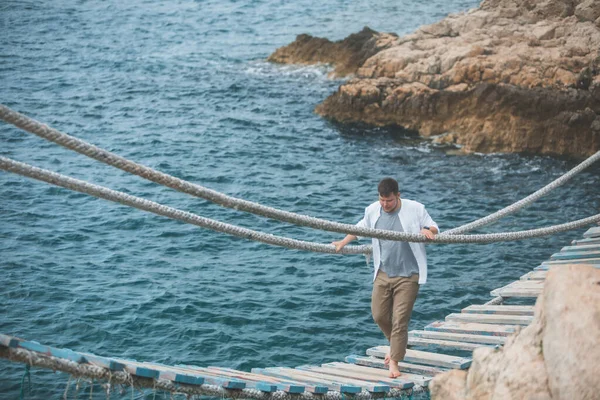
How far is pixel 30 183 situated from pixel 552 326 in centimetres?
2216

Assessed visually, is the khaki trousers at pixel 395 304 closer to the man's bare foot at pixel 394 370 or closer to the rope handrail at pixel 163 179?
the man's bare foot at pixel 394 370

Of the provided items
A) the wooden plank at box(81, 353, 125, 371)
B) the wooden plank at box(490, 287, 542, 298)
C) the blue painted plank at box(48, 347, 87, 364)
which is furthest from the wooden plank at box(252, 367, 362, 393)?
the wooden plank at box(490, 287, 542, 298)

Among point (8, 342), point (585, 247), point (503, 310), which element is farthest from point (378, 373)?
point (585, 247)

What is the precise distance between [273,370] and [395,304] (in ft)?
5.53

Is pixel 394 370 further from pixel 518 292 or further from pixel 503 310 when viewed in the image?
pixel 518 292

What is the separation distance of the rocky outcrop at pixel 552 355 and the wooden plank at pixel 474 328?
465 centimetres

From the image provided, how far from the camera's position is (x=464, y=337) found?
33.9 feet

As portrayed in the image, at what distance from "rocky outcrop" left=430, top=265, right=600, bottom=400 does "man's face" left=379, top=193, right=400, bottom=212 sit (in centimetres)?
275

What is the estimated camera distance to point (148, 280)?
18.5m

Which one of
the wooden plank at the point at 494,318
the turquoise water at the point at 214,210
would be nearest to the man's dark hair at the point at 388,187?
the wooden plank at the point at 494,318

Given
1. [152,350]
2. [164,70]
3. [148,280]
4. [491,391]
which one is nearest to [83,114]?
[164,70]

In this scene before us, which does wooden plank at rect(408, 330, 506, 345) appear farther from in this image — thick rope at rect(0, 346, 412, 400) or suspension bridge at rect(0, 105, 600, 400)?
thick rope at rect(0, 346, 412, 400)

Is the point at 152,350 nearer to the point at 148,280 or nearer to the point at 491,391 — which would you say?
the point at 148,280

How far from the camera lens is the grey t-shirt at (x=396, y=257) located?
851cm
